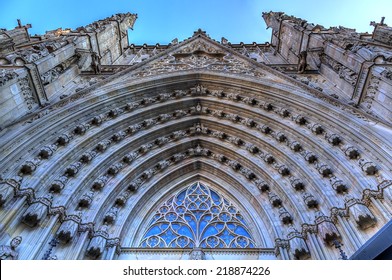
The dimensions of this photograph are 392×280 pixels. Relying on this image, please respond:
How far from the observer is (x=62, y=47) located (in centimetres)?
1164

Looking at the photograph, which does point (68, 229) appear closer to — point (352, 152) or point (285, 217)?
point (285, 217)

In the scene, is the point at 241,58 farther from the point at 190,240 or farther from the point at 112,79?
the point at 190,240

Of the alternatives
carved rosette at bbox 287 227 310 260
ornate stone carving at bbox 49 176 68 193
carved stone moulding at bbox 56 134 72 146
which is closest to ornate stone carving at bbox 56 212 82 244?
ornate stone carving at bbox 49 176 68 193

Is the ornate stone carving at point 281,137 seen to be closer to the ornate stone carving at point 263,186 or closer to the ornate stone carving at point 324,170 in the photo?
the ornate stone carving at point 263,186

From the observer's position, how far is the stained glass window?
28.2ft

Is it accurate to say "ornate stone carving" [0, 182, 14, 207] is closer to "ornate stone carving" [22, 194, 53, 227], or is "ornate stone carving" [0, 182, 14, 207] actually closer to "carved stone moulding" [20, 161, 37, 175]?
"ornate stone carving" [22, 194, 53, 227]

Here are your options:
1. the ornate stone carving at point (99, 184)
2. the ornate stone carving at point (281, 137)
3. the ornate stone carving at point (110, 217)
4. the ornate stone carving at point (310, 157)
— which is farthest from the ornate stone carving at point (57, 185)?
the ornate stone carving at point (310, 157)

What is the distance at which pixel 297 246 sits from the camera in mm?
7047

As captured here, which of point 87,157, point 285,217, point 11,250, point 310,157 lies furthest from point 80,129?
point 310,157

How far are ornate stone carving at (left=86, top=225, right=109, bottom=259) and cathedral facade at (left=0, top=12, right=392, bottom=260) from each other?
27 millimetres

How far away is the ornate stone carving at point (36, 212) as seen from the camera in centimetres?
653

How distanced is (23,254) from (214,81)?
341 inches

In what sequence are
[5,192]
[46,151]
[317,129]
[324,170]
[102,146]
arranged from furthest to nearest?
[102,146], [317,129], [324,170], [46,151], [5,192]

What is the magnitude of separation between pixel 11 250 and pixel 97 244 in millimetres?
1868
